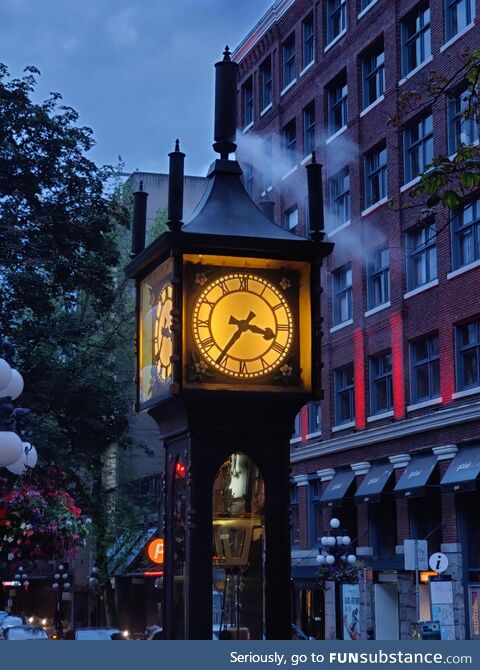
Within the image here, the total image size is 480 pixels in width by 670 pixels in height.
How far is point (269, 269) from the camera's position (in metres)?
5.46

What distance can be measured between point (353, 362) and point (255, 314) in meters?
39.3

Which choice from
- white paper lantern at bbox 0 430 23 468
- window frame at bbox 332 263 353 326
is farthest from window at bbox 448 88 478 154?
white paper lantern at bbox 0 430 23 468

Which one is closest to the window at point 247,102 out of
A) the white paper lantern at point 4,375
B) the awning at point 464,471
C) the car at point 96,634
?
the awning at point 464,471

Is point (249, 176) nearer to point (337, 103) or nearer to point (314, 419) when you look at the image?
point (337, 103)

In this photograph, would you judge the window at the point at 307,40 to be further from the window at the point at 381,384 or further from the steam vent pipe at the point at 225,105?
the steam vent pipe at the point at 225,105

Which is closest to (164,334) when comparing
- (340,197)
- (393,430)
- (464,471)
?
(464,471)

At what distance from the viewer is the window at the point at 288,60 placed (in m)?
52.2

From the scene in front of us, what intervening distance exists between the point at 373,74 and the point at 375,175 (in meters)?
3.59

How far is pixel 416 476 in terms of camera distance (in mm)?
38000

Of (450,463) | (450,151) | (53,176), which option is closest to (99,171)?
(53,176)

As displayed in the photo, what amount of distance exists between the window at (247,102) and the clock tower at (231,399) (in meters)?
51.6

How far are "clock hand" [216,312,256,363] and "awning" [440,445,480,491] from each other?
29.8 meters
